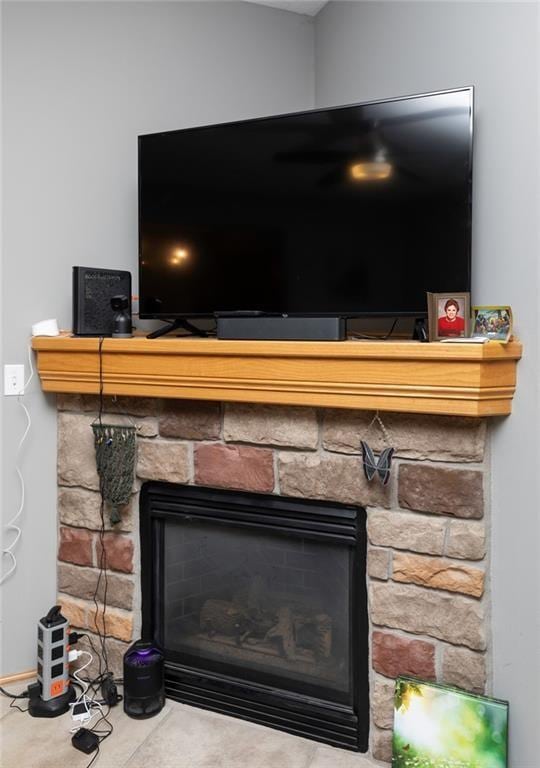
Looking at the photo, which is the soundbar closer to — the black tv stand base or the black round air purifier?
the black tv stand base

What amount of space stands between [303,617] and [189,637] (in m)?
0.43

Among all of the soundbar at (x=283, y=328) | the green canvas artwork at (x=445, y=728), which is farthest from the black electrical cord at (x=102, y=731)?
the soundbar at (x=283, y=328)

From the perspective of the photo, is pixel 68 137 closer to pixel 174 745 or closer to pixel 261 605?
pixel 261 605

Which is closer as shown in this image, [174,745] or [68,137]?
[174,745]

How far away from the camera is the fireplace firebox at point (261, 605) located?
1.77m

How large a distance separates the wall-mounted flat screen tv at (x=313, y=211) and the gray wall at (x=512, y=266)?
0.26 ft

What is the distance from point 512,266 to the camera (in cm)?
152

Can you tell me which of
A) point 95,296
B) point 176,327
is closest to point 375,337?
point 176,327

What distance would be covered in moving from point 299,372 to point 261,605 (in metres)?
0.85

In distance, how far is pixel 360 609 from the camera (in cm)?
174

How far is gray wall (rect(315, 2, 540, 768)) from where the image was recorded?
1.47m

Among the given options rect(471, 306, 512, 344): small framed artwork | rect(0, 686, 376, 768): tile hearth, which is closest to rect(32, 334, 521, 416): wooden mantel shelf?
rect(471, 306, 512, 344): small framed artwork

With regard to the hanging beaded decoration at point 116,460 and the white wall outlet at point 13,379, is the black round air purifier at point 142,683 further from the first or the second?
the white wall outlet at point 13,379

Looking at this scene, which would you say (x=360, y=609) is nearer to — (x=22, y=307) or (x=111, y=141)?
(x=22, y=307)
